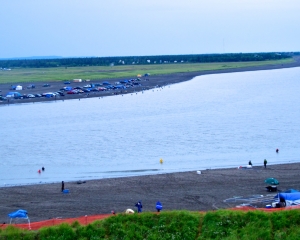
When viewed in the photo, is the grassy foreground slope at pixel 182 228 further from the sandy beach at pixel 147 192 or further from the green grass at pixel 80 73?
the green grass at pixel 80 73

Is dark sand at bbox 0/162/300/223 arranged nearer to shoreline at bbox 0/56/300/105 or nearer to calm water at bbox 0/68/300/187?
calm water at bbox 0/68/300/187

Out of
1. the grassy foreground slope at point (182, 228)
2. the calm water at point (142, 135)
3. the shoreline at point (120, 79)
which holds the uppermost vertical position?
the grassy foreground slope at point (182, 228)

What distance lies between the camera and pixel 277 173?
22422mm

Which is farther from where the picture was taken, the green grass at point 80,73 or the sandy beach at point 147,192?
the green grass at point 80,73

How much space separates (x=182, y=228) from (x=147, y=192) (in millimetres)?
8816

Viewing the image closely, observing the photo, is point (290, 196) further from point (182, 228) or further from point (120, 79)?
point (120, 79)

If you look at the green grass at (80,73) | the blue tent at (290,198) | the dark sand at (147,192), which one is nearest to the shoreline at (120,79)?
the green grass at (80,73)

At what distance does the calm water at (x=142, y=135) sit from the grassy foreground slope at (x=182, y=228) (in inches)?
480

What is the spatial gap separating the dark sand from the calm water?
69.0 inches

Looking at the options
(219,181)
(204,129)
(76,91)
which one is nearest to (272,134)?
(204,129)

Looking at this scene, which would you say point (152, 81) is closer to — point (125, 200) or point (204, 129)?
point (204, 129)

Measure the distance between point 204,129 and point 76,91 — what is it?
99.8ft

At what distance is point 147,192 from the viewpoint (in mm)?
19828

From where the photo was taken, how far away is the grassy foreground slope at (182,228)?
35.6 ft
